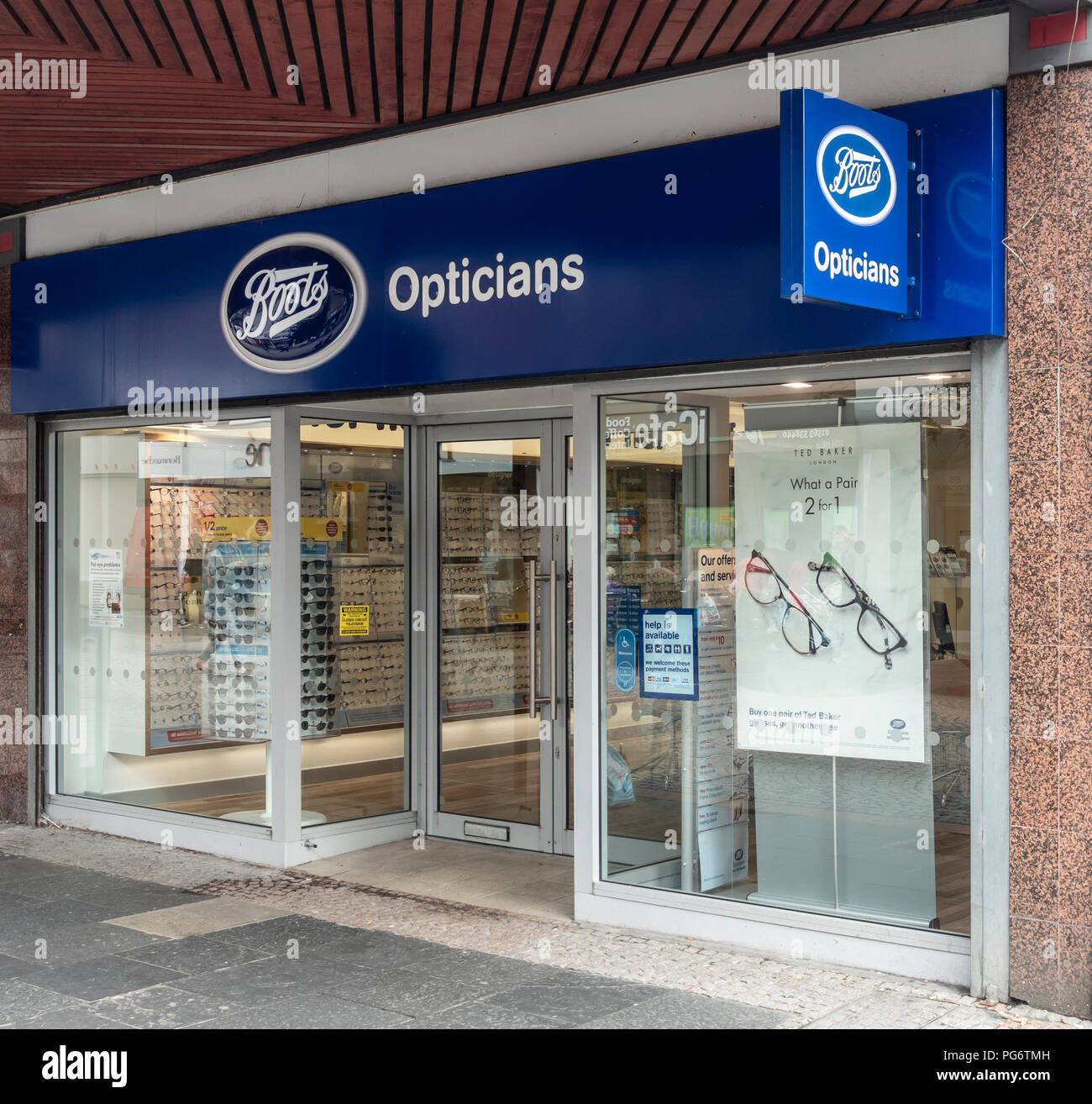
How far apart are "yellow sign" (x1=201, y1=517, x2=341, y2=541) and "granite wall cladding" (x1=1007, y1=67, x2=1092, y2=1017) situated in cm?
415

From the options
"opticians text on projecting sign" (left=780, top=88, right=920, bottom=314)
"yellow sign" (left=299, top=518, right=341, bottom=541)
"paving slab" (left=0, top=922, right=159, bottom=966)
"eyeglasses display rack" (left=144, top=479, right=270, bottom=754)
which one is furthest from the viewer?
"eyeglasses display rack" (left=144, top=479, right=270, bottom=754)

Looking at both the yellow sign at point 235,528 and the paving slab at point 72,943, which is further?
the yellow sign at point 235,528

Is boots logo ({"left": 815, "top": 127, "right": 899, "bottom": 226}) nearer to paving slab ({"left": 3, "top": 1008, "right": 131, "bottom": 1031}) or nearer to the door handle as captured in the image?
the door handle

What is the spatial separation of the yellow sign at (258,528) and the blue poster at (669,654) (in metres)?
2.35

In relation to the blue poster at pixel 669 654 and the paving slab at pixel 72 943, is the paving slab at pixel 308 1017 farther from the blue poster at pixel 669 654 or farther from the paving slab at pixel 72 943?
the blue poster at pixel 669 654

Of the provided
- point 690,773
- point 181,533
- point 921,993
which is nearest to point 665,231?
point 690,773

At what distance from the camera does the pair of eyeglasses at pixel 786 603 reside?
18.8 feet

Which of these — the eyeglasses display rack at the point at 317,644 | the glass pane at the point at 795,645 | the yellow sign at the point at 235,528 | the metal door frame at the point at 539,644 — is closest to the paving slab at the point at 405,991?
the glass pane at the point at 795,645

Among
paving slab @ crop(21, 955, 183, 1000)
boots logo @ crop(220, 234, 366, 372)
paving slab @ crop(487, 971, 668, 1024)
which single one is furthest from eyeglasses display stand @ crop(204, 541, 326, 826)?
paving slab @ crop(487, 971, 668, 1024)

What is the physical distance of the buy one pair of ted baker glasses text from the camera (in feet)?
18.1

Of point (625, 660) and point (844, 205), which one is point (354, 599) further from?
point (844, 205)
